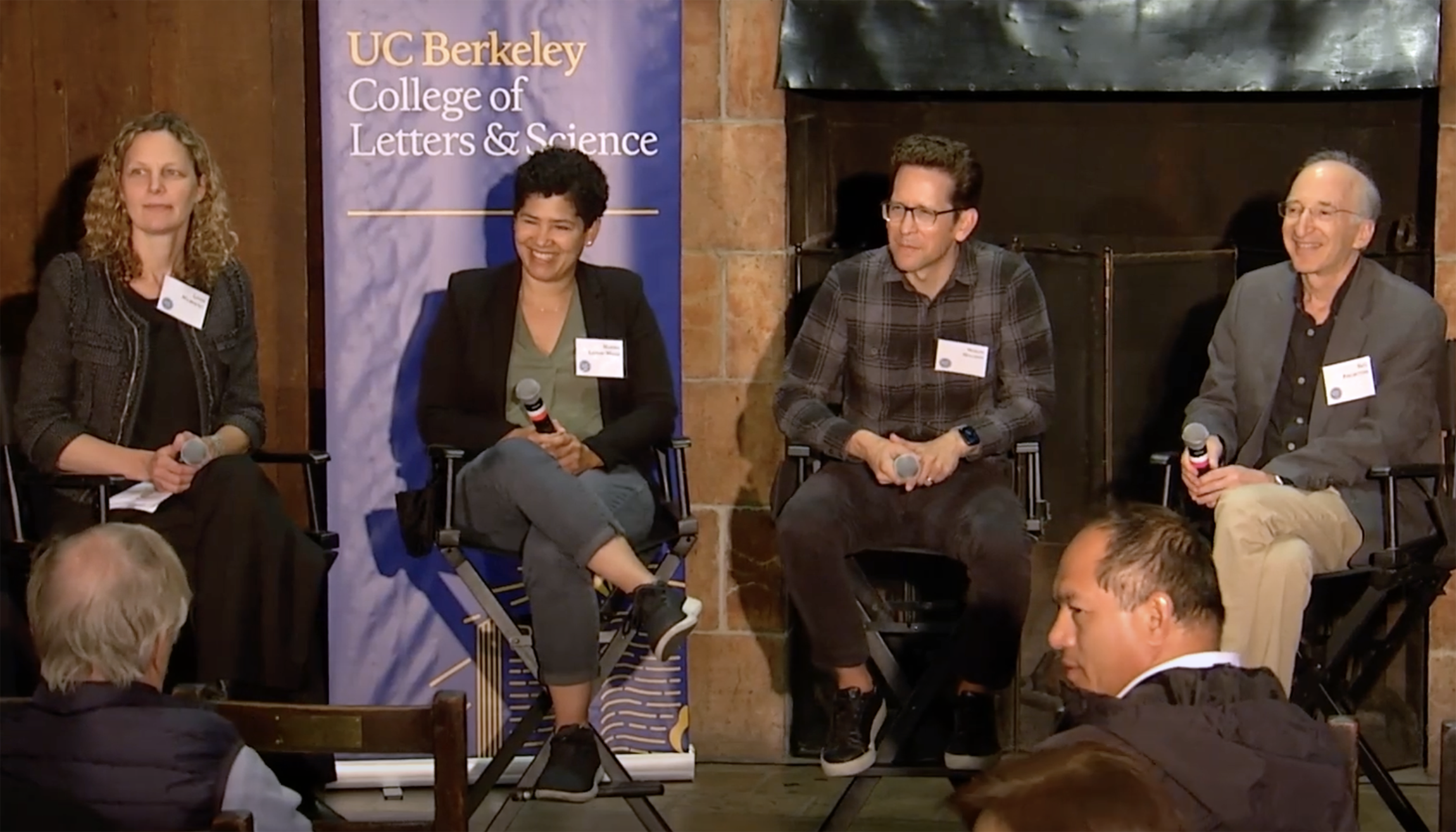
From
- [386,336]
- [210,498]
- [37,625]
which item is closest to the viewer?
[37,625]

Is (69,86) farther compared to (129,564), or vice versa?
(69,86)

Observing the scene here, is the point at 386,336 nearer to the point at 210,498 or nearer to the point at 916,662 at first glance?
the point at 210,498

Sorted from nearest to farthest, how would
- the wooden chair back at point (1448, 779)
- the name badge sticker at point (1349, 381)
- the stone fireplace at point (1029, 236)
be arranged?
the wooden chair back at point (1448, 779) → the name badge sticker at point (1349, 381) → the stone fireplace at point (1029, 236)

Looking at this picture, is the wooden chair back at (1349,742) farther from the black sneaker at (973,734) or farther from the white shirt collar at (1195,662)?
the black sneaker at (973,734)

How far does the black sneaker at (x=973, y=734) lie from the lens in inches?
144

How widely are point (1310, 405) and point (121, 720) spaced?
2.67m

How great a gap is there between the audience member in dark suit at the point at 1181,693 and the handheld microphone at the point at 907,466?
3.82ft

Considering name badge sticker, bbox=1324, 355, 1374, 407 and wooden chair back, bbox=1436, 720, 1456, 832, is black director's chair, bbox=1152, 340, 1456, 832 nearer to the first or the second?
name badge sticker, bbox=1324, 355, 1374, 407

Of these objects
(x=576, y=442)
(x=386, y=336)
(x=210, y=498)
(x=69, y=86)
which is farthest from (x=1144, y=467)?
(x=69, y=86)

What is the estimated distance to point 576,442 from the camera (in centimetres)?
384

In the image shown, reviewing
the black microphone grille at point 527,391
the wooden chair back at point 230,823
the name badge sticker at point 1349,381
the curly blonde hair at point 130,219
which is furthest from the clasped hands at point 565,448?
the wooden chair back at point 230,823

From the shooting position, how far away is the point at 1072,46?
4.27m

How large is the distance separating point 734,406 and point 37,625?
2.26 m

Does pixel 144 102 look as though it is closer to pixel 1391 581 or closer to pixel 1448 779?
pixel 1391 581
